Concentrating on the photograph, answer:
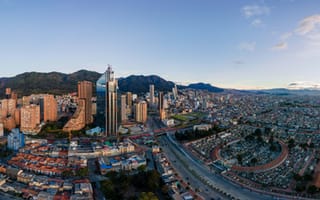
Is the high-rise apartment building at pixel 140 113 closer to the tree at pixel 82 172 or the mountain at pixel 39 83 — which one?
the tree at pixel 82 172

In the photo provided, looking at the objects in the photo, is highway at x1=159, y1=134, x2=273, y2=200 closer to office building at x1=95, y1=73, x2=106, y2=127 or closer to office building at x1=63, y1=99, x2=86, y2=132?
office building at x1=95, y1=73, x2=106, y2=127

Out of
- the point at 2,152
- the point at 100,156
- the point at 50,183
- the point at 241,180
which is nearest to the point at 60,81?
the point at 2,152

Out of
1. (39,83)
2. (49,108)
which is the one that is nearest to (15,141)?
(49,108)

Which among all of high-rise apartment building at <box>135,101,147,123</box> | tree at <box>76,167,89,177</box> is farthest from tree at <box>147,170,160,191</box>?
high-rise apartment building at <box>135,101,147,123</box>

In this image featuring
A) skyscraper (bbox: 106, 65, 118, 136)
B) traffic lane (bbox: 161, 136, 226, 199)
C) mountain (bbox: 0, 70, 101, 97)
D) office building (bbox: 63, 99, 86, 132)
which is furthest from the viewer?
mountain (bbox: 0, 70, 101, 97)

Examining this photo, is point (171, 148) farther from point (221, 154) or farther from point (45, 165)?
point (45, 165)

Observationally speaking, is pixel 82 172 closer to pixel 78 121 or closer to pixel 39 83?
pixel 78 121
